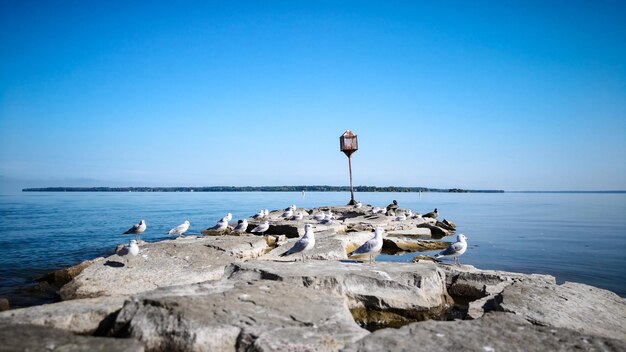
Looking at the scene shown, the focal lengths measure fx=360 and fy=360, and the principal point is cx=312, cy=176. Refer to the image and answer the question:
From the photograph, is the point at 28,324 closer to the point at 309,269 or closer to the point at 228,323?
the point at 228,323

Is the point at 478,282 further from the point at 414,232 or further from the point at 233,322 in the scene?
the point at 414,232

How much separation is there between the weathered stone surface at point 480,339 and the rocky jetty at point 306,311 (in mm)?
12

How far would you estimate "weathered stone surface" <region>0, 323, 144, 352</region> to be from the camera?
329 cm

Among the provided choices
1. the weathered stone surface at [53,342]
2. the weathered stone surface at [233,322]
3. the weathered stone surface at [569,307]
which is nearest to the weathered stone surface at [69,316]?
the weathered stone surface at [53,342]

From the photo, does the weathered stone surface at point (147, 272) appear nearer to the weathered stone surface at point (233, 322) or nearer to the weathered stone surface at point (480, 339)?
the weathered stone surface at point (233, 322)

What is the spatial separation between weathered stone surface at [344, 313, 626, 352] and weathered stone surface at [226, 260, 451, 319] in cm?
174

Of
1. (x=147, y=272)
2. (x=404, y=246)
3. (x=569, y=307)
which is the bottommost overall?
(x=404, y=246)

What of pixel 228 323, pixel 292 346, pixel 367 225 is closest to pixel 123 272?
pixel 228 323

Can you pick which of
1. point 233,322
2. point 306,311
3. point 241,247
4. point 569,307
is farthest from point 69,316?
point 569,307

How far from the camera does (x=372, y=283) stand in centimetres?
624

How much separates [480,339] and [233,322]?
268cm

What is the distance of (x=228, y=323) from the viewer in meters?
3.91

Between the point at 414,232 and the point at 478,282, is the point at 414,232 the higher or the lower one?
the lower one

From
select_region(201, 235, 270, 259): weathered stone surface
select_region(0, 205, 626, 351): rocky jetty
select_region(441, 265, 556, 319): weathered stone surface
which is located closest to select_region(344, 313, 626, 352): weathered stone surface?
select_region(0, 205, 626, 351): rocky jetty
